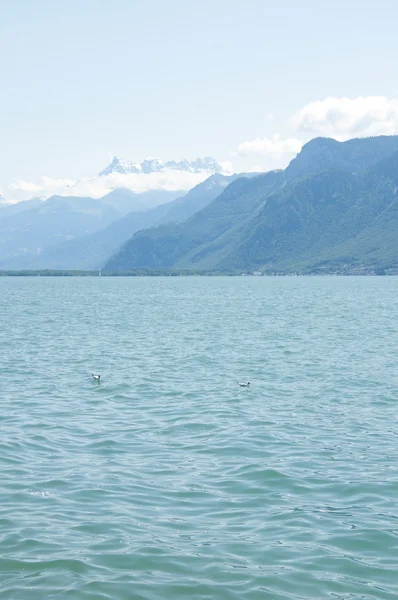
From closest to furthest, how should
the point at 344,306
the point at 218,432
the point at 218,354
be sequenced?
the point at 218,432 → the point at 218,354 → the point at 344,306

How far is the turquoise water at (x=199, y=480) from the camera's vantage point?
18.4 m

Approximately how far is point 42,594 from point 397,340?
6077cm

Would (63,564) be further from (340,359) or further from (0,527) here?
(340,359)

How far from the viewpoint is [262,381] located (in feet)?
157

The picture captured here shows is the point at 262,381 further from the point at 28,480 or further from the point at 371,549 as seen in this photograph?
the point at 371,549

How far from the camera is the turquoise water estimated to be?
18.4 metres

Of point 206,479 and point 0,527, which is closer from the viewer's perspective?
point 0,527

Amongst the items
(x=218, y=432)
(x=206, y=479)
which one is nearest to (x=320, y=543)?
(x=206, y=479)

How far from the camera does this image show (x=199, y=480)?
84.9 feet

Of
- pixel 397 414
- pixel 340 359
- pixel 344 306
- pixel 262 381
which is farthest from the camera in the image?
pixel 344 306

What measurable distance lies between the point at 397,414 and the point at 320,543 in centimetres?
1737

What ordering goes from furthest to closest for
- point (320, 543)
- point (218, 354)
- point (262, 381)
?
1. point (218, 354)
2. point (262, 381)
3. point (320, 543)

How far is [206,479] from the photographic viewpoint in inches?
1025

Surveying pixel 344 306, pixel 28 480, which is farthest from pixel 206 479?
pixel 344 306
